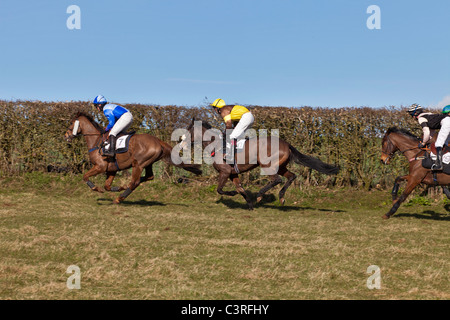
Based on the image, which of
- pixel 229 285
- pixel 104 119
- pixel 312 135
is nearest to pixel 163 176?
pixel 104 119

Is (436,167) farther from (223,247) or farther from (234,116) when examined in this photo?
(223,247)

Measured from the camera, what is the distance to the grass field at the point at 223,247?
17.2ft

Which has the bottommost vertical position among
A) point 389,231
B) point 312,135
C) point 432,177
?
point 389,231

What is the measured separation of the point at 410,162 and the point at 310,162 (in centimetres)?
217

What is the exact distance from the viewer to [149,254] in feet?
22.0

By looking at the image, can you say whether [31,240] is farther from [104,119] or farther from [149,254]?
[104,119]

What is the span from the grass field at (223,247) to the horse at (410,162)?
2.21 feet

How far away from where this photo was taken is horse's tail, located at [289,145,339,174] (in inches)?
450

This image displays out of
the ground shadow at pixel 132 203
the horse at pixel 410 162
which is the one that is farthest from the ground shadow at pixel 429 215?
the ground shadow at pixel 132 203

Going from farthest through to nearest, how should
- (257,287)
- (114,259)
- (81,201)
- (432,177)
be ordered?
(81,201), (432,177), (114,259), (257,287)

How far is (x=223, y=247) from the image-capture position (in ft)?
24.1

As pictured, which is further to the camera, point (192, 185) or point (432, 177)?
point (192, 185)
